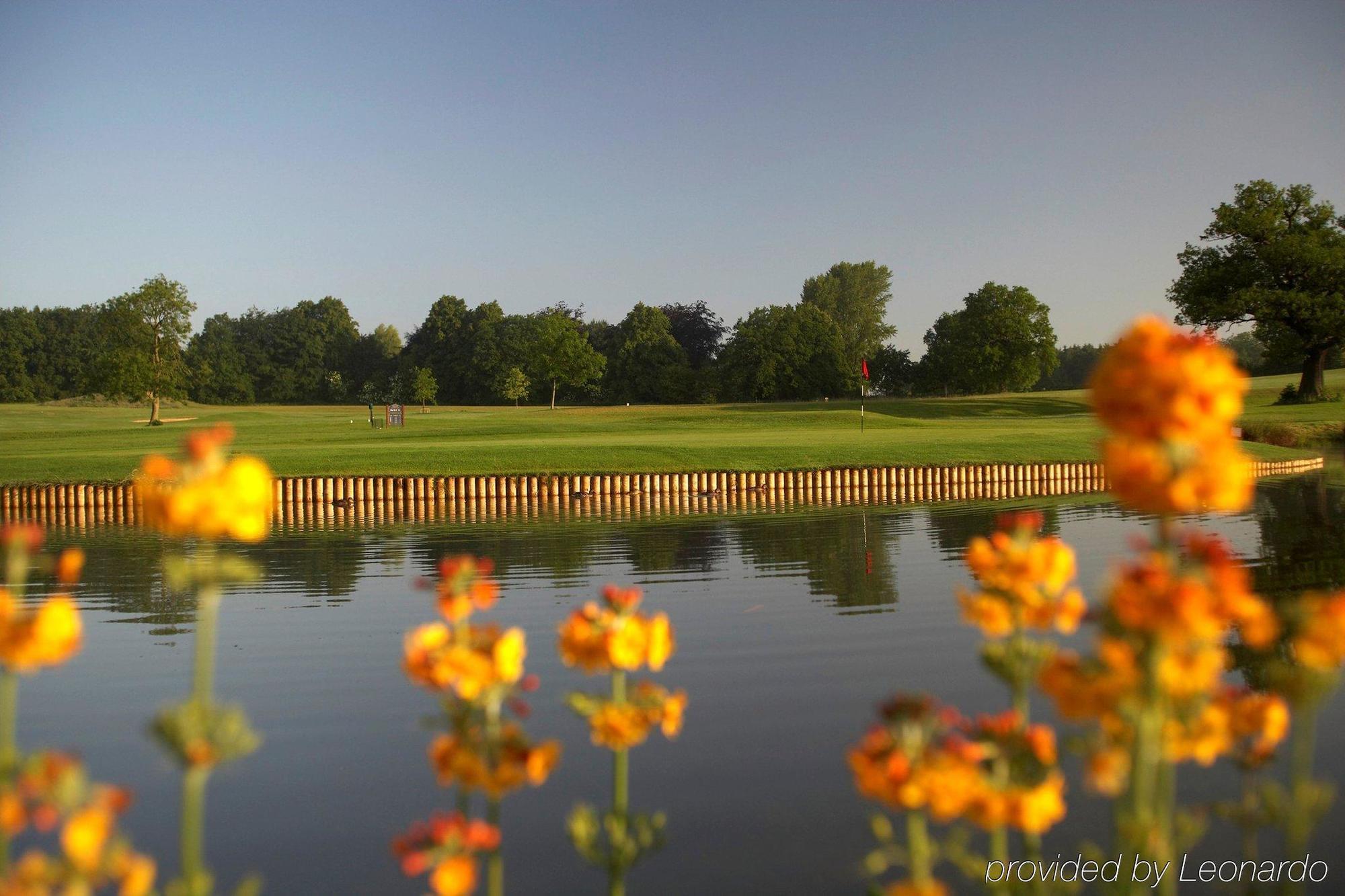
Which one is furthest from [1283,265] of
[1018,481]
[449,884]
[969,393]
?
[449,884]

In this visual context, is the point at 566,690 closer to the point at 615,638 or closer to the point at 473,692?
the point at 615,638

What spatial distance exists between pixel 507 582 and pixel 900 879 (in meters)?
8.19

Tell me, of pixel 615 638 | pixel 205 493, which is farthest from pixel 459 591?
pixel 205 493

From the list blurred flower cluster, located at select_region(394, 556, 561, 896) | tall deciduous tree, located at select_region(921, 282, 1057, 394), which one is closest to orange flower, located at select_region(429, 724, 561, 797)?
blurred flower cluster, located at select_region(394, 556, 561, 896)

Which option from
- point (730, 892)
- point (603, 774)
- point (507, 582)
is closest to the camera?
point (730, 892)

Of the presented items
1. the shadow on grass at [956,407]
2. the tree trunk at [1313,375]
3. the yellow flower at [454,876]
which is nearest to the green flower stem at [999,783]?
the yellow flower at [454,876]

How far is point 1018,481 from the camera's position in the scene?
27312mm

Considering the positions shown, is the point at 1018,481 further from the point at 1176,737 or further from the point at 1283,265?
the point at 1283,265

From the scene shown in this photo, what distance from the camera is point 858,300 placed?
392ft

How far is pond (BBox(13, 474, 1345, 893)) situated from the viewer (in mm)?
5324

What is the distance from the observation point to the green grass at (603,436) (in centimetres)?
2856

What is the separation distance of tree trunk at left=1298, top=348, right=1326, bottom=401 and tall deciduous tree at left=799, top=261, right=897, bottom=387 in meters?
62.5

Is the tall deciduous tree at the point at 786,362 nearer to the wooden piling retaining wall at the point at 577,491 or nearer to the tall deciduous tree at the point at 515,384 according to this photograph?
the tall deciduous tree at the point at 515,384

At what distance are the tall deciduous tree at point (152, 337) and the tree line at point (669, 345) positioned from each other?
8cm
